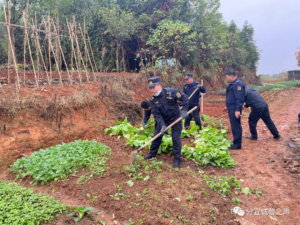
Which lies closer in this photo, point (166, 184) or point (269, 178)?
point (166, 184)

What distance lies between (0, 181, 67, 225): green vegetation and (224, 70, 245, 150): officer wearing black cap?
4.11m

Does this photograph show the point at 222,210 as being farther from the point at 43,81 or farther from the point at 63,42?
the point at 63,42

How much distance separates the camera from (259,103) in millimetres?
5746

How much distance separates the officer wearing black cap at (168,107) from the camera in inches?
171

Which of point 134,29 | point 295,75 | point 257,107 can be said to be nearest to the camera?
point 257,107

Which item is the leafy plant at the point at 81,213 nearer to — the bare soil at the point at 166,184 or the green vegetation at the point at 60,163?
the bare soil at the point at 166,184

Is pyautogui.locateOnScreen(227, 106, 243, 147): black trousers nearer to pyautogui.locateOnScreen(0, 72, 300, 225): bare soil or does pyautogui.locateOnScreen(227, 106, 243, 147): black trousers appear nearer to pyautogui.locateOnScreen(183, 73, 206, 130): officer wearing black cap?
pyautogui.locateOnScreen(0, 72, 300, 225): bare soil

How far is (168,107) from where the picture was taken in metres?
4.43

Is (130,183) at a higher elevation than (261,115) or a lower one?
lower

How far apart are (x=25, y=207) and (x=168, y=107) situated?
286 cm

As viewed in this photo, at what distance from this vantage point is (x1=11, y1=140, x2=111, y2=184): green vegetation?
404 cm

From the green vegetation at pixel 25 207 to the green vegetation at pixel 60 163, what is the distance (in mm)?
438

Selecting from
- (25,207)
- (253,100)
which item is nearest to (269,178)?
(253,100)

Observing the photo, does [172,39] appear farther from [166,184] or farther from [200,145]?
[166,184]
